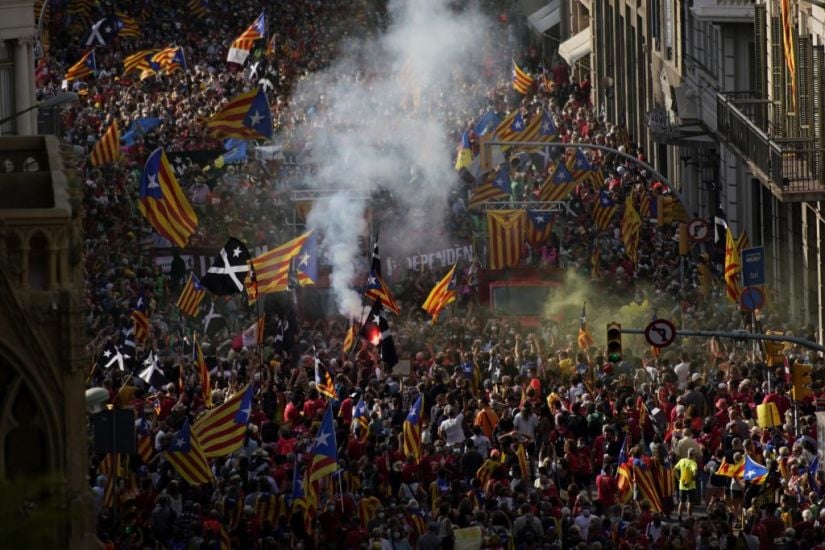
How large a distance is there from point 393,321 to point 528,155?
48.7 ft

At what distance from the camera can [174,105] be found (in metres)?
66.9

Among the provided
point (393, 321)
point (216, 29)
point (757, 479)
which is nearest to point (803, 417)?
point (757, 479)

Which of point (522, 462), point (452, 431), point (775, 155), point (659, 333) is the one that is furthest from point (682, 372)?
point (775, 155)

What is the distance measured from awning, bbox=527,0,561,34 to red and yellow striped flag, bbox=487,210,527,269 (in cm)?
3386

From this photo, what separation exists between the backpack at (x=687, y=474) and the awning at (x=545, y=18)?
166ft

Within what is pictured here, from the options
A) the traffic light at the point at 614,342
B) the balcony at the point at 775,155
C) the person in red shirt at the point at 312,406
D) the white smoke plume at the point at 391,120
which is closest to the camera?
the traffic light at the point at 614,342

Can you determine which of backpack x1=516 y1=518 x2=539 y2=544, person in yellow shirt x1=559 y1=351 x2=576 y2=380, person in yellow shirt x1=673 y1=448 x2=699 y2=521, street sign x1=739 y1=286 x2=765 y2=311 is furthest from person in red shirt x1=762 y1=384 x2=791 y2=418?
backpack x1=516 y1=518 x2=539 y2=544

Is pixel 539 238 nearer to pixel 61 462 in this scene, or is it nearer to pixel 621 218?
pixel 621 218

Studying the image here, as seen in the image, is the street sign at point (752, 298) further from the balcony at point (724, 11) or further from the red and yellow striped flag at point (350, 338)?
the balcony at point (724, 11)

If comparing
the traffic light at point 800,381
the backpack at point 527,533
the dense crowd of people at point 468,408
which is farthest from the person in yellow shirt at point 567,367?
the backpack at point 527,533

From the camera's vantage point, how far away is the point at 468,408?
35094 millimetres

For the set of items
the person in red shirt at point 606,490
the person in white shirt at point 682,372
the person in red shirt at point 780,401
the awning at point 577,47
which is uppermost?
the awning at point 577,47

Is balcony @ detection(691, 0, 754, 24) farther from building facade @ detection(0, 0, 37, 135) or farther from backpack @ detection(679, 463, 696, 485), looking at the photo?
backpack @ detection(679, 463, 696, 485)

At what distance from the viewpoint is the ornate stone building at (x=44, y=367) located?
64.7ft
